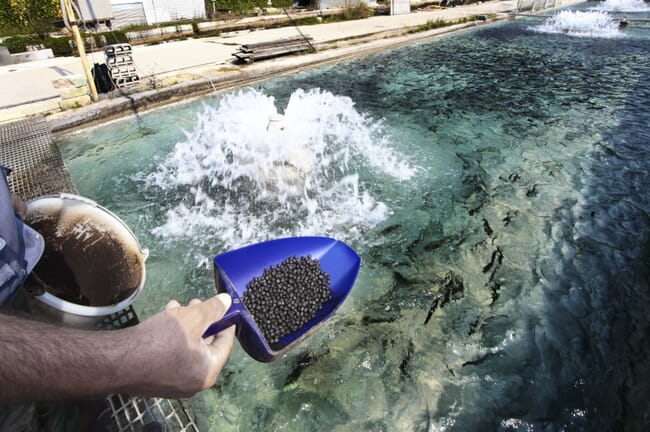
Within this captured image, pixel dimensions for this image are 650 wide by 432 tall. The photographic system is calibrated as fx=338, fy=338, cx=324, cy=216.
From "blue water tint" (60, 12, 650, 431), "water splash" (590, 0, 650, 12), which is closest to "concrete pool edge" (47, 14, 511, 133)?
"blue water tint" (60, 12, 650, 431)

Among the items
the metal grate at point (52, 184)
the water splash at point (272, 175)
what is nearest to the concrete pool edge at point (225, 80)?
the metal grate at point (52, 184)

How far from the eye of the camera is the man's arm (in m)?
1.03

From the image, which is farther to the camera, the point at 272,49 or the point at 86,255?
the point at 272,49

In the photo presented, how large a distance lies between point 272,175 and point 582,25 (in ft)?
77.8

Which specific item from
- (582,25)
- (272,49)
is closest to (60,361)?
(272,49)

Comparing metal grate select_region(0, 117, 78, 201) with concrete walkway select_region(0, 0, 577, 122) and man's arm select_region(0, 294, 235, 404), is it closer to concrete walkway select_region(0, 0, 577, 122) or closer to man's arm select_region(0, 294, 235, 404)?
concrete walkway select_region(0, 0, 577, 122)

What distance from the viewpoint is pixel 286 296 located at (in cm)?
236

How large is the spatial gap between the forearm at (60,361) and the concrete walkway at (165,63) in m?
8.25

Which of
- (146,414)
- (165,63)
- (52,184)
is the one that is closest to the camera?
(146,414)

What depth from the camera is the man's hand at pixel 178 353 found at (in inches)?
49.3

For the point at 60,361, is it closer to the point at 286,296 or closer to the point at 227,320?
the point at 227,320

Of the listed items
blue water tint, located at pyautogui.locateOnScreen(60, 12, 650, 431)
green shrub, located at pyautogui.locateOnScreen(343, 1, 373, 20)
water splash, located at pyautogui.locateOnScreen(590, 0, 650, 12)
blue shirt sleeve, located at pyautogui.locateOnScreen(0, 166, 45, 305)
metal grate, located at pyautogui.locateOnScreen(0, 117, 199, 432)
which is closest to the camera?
blue shirt sleeve, located at pyautogui.locateOnScreen(0, 166, 45, 305)

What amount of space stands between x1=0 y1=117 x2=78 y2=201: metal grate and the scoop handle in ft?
12.6

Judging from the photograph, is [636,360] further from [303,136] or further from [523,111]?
[523,111]
